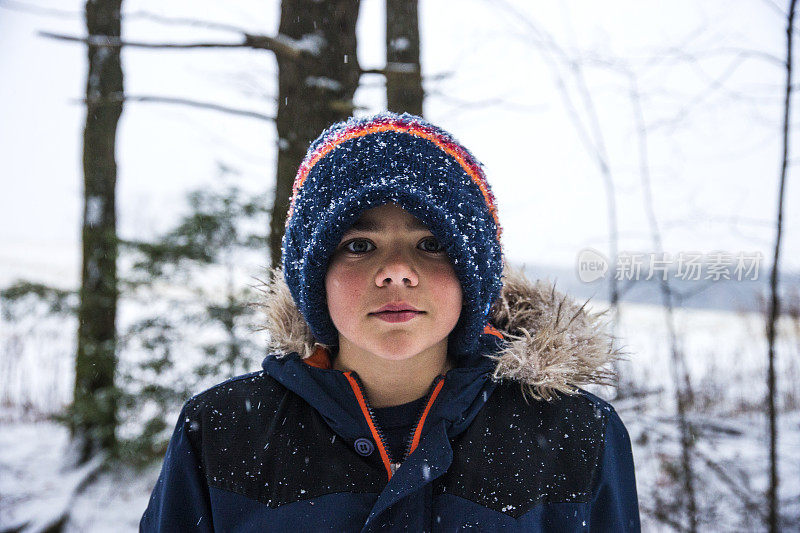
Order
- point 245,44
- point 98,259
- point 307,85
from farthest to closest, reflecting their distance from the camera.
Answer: point 98,259 → point 307,85 → point 245,44

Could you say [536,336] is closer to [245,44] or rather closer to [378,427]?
[378,427]

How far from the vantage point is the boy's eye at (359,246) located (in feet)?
4.77

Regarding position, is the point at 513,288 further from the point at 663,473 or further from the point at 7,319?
the point at 7,319

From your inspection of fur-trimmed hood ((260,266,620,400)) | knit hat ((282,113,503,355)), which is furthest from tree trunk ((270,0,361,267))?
knit hat ((282,113,503,355))

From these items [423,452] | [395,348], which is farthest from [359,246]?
[423,452]

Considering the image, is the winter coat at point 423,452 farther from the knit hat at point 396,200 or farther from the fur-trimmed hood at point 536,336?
the knit hat at point 396,200

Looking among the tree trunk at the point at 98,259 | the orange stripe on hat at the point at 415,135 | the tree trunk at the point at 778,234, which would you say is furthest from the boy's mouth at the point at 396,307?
the tree trunk at the point at 98,259

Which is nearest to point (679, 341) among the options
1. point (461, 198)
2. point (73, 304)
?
point (461, 198)

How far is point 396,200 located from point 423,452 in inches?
26.1

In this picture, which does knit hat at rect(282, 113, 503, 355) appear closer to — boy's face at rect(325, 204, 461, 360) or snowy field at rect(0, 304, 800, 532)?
boy's face at rect(325, 204, 461, 360)

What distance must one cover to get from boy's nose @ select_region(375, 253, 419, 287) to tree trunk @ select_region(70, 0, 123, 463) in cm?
366

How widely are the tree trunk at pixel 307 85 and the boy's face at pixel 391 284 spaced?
1.18 meters

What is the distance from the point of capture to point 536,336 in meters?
1.60

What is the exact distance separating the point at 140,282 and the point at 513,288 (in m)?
3.53
